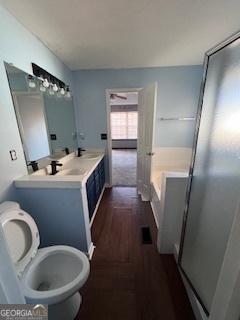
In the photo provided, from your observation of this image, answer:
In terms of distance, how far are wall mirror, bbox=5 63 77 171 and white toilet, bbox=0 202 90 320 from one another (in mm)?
713

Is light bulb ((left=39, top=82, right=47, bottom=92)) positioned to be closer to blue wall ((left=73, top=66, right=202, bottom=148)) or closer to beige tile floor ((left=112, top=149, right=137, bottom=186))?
blue wall ((left=73, top=66, right=202, bottom=148))

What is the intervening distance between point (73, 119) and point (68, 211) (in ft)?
6.44

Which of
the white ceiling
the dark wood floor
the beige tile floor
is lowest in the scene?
the dark wood floor

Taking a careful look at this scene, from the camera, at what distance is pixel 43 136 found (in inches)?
77.5

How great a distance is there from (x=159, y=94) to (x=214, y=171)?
2.36m

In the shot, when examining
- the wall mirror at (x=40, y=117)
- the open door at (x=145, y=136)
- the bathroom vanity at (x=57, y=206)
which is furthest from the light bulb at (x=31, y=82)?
the open door at (x=145, y=136)

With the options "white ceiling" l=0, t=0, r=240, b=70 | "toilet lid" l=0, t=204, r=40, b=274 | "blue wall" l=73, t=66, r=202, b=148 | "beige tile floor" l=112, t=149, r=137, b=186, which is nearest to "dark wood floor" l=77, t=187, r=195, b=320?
"toilet lid" l=0, t=204, r=40, b=274

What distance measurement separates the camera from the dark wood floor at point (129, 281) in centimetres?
121

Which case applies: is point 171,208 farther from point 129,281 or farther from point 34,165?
point 34,165

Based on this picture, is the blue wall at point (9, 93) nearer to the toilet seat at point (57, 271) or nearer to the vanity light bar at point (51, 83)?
the vanity light bar at point (51, 83)

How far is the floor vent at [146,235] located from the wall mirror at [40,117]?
1.63 m

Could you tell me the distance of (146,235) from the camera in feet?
6.64

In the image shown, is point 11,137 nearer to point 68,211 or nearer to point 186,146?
point 68,211

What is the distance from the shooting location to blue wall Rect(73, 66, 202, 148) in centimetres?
277
